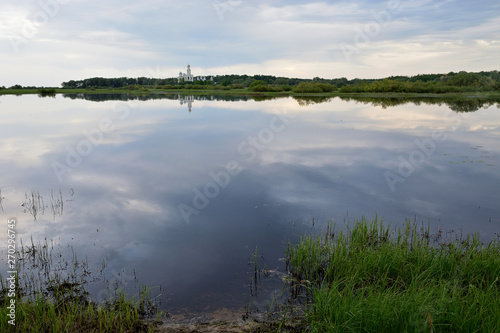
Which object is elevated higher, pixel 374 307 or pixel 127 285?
pixel 374 307

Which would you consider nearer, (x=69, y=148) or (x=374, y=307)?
(x=374, y=307)

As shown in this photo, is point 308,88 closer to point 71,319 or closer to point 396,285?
point 396,285

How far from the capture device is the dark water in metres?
6.55

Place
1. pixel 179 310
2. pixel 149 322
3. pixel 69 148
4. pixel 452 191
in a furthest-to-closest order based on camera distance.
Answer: pixel 69 148
pixel 452 191
pixel 179 310
pixel 149 322

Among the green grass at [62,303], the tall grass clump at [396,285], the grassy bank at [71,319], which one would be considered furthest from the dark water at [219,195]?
the tall grass clump at [396,285]

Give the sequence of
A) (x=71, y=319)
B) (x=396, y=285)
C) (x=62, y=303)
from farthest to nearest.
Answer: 1. (x=396, y=285)
2. (x=62, y=303)
3. (x=71, y=319)

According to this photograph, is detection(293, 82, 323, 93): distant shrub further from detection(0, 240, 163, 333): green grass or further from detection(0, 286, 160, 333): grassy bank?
detection(0, 286, 160, 333): grassy bank

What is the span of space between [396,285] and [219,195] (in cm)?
639

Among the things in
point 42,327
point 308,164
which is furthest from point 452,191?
point 42,327

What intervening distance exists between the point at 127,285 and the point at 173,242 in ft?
5.92

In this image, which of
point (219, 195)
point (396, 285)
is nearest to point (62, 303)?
point (396, 285)

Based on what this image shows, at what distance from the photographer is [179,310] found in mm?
5109

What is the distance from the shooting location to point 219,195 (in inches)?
420

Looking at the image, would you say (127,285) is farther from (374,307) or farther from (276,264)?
(374,307)
